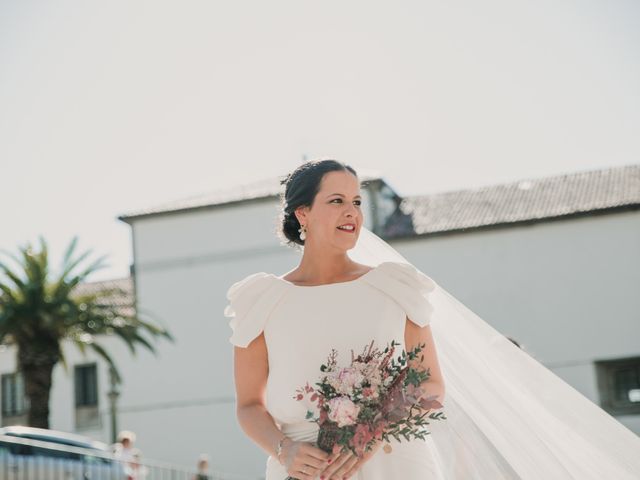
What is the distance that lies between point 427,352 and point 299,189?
788 millimetres

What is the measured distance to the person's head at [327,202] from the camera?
366 cm

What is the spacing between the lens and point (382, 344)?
11.4ft

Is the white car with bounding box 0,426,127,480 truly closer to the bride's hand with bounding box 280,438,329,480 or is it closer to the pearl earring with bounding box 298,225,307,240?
the pearl earring with bounding box 298,225,307,240

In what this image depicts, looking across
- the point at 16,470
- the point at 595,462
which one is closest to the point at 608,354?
the point at 16,470

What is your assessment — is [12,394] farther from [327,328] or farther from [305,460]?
[305,460]

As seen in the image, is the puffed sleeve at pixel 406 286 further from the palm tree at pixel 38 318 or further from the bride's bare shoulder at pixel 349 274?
the palm tree at pixel 38 318

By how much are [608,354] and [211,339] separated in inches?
587

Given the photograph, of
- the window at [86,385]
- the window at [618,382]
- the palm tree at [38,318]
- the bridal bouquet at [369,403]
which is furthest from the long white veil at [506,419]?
the window at [86,385]

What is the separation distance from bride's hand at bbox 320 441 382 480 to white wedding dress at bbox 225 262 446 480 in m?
0.16

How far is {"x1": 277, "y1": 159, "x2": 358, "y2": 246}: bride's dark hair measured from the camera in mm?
3715

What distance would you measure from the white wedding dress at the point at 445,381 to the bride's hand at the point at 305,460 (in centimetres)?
19

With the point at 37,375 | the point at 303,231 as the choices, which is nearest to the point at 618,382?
the point at 37,375

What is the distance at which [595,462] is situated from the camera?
408 centimetres

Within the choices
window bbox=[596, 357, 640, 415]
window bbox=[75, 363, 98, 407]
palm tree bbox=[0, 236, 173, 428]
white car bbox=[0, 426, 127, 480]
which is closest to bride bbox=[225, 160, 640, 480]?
white car bbox=[0, 426, 127, 480]
